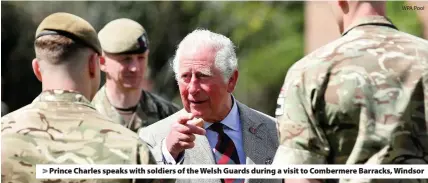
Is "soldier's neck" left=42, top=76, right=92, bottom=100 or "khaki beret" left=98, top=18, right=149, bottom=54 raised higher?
"soldier's neck" left=42, top=76, right=92, bottom=100

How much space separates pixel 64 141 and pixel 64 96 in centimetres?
19

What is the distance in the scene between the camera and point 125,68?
27.4 feet

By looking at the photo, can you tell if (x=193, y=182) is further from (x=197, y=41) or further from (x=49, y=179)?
(x=49, y=179)

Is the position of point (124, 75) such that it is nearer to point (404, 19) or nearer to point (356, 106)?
point (404, 19)

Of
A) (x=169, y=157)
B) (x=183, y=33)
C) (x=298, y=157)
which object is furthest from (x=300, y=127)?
(x=183, y=33)

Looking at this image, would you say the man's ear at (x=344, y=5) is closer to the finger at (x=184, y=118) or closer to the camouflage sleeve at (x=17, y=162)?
the finger at (x=184, y=118)

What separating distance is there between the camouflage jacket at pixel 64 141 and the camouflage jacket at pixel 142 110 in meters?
3.30

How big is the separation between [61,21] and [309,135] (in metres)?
1.15

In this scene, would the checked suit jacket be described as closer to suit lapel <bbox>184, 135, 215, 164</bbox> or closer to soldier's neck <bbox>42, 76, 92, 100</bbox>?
suit lapel <bbox>184, 135, 215, 164</bbox>

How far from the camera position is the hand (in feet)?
17.6

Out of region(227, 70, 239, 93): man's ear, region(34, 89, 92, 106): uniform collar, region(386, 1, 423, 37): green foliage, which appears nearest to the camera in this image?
region(34, 89, 92, 106): uniform collar

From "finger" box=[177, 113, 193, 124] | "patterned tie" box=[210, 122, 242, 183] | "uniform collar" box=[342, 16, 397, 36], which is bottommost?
"patterned tie" box=[210, 122, 242, 183]

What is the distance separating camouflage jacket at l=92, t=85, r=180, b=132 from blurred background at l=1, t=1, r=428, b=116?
2559 mm

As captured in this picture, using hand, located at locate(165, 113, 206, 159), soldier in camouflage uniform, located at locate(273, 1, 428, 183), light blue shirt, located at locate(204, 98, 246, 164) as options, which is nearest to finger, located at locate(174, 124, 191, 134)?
hand, located at locate(165, 113, 206, 159)
